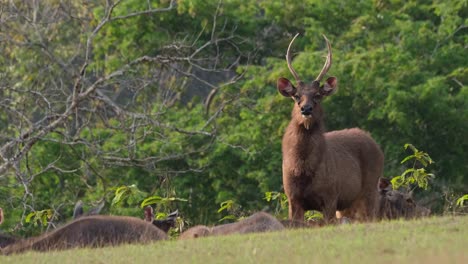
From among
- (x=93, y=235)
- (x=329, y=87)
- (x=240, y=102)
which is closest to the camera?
(x=93, y=235)

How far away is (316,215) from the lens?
15719 mm

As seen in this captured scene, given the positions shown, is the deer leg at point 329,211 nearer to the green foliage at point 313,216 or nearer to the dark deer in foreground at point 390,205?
the green foliage at point 313,216

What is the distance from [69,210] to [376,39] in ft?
27.9

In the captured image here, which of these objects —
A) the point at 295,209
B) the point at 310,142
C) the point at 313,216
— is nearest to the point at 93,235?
the point at 295,209

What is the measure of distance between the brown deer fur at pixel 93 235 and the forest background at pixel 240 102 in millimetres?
11868

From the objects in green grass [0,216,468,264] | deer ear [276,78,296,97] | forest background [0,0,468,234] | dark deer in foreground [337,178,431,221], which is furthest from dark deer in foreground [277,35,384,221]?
forest background [0,0,468,234]

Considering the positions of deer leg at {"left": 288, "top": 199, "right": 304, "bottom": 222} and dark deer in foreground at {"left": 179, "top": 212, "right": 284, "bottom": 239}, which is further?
deer leg at {"left": 288, "top": 199, "right": 304, "bottom": 222}

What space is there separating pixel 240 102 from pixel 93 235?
16.5 meters

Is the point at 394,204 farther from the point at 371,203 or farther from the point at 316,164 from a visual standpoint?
the point at 316,164

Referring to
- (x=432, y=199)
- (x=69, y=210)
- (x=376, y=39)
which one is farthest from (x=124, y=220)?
(x=376, y=39)

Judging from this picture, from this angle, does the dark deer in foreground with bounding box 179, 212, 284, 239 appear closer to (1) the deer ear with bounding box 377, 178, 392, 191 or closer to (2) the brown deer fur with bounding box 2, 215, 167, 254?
(2) the brown deer fur with bounding box 2, 215, 167, 254

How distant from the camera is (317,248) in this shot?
1009 centimetres

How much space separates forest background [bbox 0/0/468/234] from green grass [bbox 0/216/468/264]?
13.1 metres

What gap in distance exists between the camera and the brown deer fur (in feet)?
39.0
